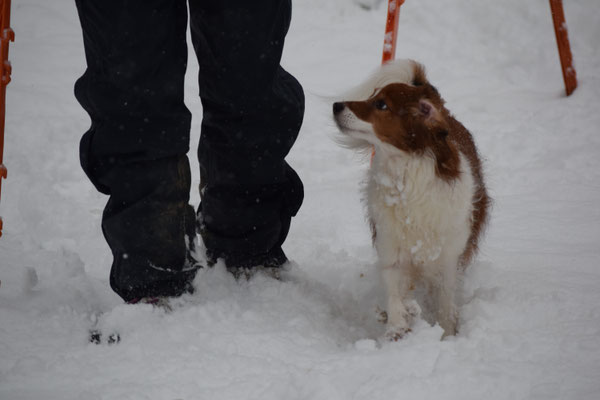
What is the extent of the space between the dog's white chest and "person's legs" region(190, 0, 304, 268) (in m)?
0.38

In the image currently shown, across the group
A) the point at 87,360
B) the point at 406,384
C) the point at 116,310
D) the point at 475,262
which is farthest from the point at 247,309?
the point at 475,262

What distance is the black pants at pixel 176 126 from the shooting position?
1.73 m

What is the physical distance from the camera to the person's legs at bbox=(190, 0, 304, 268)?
1855 millimetres

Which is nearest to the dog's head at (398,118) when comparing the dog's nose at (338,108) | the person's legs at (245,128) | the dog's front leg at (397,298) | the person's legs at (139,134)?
the dog's nose at (338,108)

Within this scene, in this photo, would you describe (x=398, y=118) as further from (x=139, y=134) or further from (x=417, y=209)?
(x=139, y=134)

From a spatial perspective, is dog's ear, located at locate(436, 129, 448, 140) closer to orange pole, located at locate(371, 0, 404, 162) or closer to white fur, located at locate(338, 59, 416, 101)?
white fur, located at locate(338, 59, 416, 101)

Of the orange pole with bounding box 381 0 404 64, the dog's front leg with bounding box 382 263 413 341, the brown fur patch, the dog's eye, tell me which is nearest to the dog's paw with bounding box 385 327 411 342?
the dog's front leg with bounding box 382 263 413 341

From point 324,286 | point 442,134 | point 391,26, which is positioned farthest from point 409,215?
point 391,26

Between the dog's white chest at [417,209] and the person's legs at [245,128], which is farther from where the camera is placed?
the dog's white chest at [417,209]

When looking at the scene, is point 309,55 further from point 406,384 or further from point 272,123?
point 406,384

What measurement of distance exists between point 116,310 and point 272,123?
0.86 metres

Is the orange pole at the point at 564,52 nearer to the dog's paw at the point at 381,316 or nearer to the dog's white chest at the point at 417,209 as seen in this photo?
the dog's white chest at the point at 417,209

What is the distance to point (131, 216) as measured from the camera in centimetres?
188

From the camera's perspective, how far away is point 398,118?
1945mm
